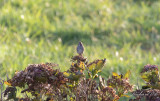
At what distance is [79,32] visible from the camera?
5285 mm

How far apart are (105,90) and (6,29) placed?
11.5ft

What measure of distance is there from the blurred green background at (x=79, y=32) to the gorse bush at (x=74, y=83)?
2.14 metres

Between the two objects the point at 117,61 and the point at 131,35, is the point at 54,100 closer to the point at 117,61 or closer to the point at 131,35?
the point at 117,61

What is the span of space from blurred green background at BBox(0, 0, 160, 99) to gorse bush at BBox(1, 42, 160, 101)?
7.02 ft

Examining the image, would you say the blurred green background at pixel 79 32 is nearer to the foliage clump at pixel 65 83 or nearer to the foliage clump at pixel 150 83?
the foliage clump at pixel 65 83

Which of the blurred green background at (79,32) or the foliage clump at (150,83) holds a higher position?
the blurred green background at (79,32)

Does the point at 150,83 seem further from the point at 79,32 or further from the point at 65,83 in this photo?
the point at 79,32

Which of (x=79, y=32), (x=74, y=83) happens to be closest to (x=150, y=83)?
(x=74, y=83)

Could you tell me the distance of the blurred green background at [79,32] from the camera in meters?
4.26

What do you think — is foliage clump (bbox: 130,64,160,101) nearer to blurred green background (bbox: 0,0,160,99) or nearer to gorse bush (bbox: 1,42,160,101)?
gorse bush (bbox: 1,42,160,101)

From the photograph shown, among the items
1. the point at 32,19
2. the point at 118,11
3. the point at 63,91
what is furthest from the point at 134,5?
the point at 63,91

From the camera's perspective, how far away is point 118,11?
6172mm

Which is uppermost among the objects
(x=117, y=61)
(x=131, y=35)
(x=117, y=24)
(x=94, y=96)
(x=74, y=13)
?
(x=74, y=13)

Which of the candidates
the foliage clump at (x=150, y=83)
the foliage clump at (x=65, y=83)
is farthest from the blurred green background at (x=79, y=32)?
the foliage clump at (x=150, y=83)
